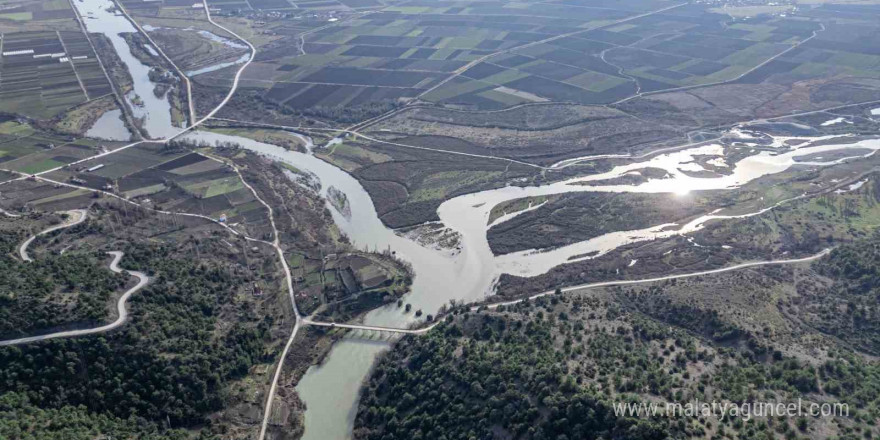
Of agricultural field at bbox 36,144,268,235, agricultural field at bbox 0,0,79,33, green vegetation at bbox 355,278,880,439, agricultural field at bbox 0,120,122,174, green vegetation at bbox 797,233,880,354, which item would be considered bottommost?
green vegetation at bbox 797,233,880,354

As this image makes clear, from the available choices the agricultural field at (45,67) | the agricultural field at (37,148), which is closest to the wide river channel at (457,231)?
the agricultural field at (37,148)

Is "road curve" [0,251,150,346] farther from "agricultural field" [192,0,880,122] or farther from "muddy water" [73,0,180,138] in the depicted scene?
"agricultural field" [192,0,880,122]

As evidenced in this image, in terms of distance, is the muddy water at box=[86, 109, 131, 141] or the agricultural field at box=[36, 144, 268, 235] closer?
the agricultural field at box=[36, 144, 268, 235]

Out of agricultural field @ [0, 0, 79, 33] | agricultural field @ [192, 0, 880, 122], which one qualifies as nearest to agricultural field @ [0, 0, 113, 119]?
agricultural field @ [0, 0, 79, 33]

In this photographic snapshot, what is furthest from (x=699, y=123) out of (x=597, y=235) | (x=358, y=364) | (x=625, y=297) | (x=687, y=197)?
(x=358, y=364)

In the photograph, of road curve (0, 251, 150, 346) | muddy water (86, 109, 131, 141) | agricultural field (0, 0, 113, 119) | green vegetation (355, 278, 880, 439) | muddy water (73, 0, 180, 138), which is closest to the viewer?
green vegetation (355, 278, 880, 439)

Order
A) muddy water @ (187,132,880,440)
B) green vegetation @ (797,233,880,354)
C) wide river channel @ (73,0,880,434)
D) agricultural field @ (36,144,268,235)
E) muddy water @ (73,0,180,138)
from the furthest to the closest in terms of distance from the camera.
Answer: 1. muddy water @ (73,0,180,138)
2. agricultural field @ (36,144,268,235)
3. green vegetation @ (797,233,880,354)
4. wide river channel @ (73,0,880,434)
5. muddy water @ (187,132,880,440)

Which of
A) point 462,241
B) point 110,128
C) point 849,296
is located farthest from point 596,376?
point 110,128
